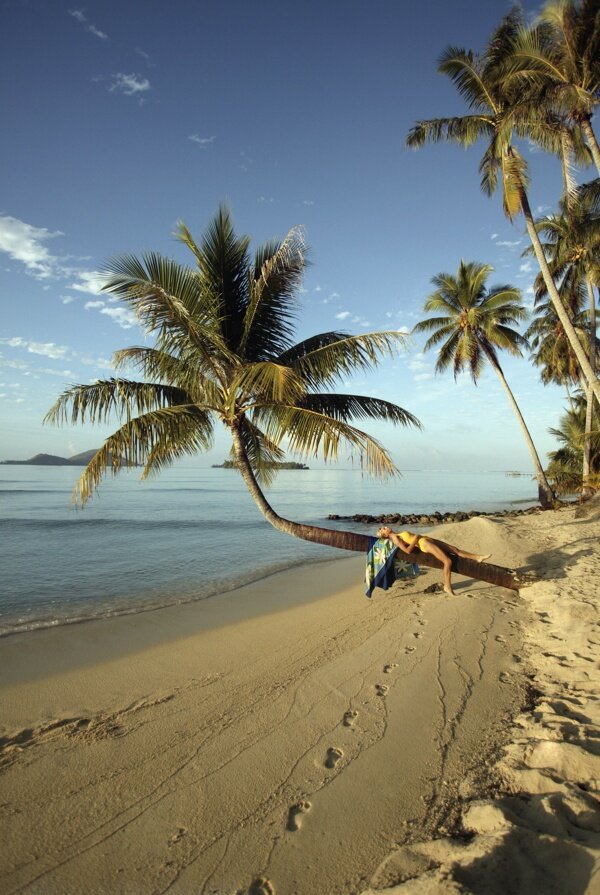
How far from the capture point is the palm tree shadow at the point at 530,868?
6.44ft

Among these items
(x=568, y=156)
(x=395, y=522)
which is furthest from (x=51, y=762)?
(x=395, y=522)

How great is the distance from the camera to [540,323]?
96.0 ft

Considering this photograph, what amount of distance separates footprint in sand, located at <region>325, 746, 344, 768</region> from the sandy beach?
0.08ft

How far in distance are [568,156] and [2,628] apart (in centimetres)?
1701

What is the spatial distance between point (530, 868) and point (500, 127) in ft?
50.9

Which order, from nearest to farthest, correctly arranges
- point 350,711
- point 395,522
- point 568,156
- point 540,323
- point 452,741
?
point 452,741 → point 350,711 → point 568,156 → point 395,522 → point 540,323

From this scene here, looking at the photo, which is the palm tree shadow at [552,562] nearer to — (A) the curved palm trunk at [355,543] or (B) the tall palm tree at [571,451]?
(A) the curved palm trunk at [355,543]

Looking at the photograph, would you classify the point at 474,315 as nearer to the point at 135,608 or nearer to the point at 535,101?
the point at 535,101

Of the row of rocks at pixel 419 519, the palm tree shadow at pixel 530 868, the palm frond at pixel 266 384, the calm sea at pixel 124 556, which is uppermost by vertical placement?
the palm frond at pixel 266 384

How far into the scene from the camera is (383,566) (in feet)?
22.7

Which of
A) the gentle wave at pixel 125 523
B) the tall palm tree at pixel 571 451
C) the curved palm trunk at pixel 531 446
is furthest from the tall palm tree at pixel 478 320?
the gentle wave at pixel 125 523

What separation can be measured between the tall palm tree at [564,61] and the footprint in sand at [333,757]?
14.7 m

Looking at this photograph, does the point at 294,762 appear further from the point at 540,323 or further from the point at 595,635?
the point at 540,323

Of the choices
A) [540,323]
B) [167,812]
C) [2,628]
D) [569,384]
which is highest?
[540,323]
